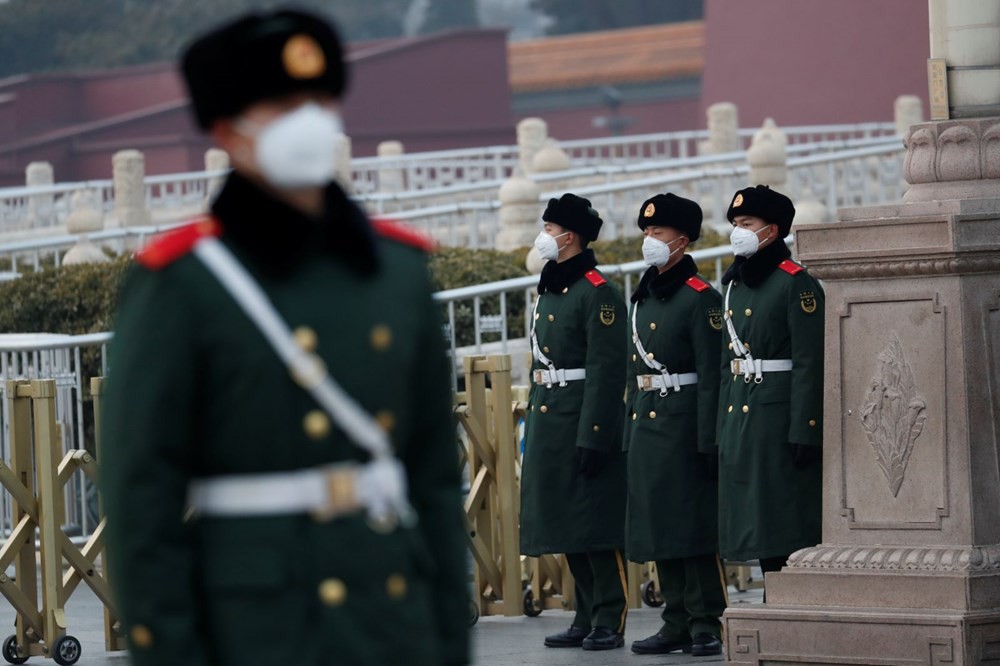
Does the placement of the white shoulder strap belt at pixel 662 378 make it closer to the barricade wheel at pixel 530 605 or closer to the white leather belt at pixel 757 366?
the white leather belt at pixel 757 366

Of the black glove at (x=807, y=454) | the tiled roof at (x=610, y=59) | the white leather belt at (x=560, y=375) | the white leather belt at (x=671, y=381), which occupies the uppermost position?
the tiled roof at (x=610, y=59)

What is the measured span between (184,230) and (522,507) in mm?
5198

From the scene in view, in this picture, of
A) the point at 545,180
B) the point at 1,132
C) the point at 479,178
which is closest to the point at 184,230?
the point at 545,180

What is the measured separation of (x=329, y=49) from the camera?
3.17 m

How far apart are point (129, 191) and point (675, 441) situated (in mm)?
14897

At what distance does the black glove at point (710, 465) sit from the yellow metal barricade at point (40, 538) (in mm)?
2247

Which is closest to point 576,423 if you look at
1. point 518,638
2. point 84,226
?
point 518,638

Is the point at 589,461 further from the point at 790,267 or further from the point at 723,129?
the point at 723,129

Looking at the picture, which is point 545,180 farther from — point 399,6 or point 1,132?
point 399,6

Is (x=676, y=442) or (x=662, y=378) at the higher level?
(x=662, y=378)

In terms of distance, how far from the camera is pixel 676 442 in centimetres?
781

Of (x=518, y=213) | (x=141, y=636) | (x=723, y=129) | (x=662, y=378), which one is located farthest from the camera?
(x=723, y=129)

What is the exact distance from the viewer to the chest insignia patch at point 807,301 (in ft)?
23.7

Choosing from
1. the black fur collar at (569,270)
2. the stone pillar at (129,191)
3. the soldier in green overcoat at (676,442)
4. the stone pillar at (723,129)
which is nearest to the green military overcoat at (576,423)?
the black fur collar at (569,270)
